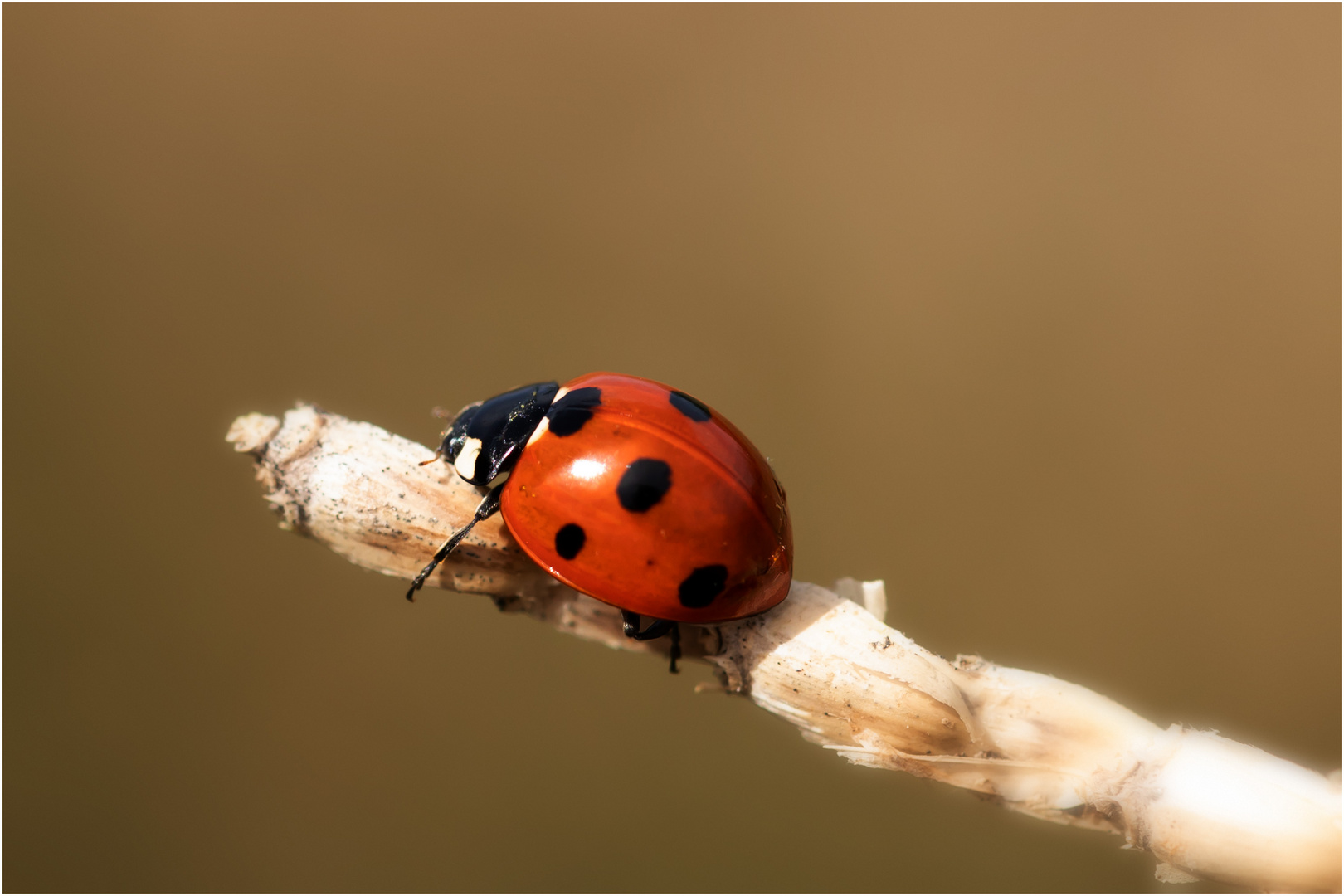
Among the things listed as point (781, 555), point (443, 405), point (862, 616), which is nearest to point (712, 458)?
point (781, 555)

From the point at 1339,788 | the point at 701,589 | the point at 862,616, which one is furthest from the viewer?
the point at 701,589

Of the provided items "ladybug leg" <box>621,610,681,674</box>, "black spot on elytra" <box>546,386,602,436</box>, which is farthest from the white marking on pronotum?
"ladybug leg" <box>621,610,681,674</box>

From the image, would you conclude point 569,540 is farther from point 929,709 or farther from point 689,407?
point 929,709

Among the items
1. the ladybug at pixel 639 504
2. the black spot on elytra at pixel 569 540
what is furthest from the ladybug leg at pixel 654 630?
the black spot on elytra at pixel 569 540

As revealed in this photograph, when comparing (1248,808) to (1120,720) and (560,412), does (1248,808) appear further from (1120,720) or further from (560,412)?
(560,412)

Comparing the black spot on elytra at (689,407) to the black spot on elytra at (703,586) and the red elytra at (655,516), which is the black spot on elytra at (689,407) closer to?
the red elytra at (655,516)

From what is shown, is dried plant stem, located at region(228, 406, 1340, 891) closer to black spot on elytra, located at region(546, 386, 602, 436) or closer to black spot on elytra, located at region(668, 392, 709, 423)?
black spot on elytra, located at region(546, 386, 602, 436)
